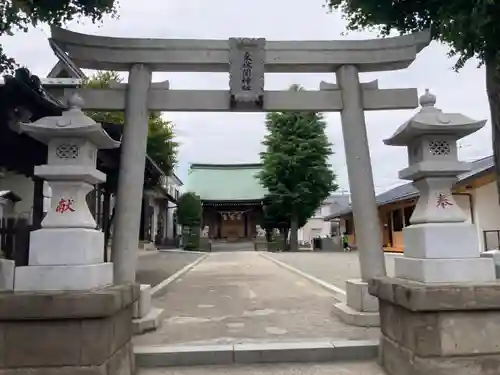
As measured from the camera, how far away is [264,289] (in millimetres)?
10695

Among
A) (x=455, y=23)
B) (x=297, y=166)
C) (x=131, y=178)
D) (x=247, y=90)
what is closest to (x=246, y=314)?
(x=131, y=178)

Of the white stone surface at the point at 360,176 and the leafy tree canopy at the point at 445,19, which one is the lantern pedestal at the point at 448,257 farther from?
the leafy tree canopy at the point at 445,19

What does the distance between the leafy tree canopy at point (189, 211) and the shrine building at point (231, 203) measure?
521 cm

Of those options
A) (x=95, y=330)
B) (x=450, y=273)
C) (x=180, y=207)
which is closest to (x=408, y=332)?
(x=450, y=273)

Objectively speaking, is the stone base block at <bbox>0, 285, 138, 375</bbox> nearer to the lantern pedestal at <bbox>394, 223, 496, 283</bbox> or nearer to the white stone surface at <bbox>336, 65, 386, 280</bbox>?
the lantern pedestal at <bbox>394, 223, 496, 283</bbox>

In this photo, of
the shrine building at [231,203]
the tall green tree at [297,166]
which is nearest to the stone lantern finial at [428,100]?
the tall green tree at [297,166]

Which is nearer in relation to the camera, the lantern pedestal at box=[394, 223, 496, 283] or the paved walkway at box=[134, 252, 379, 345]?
the lantern pedestal at box=[394, 223, 496, 283]

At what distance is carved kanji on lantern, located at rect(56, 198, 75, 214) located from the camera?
4375mm

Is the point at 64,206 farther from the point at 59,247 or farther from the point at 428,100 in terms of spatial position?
the point at 428,100

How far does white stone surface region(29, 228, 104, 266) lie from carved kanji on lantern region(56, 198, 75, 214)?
0.21 meters

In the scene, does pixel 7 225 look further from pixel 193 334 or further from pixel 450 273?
pixel 450 273

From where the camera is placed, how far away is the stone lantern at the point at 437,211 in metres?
4.34

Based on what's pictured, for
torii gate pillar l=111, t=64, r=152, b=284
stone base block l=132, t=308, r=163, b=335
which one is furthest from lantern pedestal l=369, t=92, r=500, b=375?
torii gate pillar l=111, t=64, r=152, b=284

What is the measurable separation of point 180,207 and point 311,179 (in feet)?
41.0
